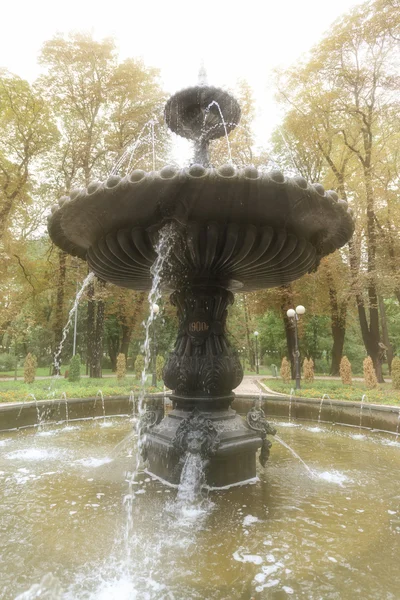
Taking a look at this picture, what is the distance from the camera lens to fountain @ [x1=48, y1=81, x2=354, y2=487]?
3480 mm

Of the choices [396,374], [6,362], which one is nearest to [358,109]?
[396,374]

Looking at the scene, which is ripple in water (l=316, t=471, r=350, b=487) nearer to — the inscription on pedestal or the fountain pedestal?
the fountain pedestal

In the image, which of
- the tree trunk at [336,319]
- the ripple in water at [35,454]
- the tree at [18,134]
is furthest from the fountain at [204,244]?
the tree trunk at [336,319]

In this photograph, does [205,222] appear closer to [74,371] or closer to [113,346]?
[74,371]

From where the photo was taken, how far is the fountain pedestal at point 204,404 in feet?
13.9

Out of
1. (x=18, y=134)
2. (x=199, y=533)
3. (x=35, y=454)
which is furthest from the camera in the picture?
(x=18, y=134)

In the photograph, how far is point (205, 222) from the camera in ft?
13.0

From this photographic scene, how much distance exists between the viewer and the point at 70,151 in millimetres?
21000

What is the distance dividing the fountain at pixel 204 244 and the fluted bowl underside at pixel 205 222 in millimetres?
11

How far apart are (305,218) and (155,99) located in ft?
61.0

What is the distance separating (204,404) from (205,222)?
7.04ft

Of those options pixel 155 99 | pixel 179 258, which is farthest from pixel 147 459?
pixel 155 99

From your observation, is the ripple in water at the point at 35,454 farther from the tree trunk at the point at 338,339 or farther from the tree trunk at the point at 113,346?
the tree trunk at the point at 113,346

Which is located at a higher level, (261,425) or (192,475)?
(261,425)
